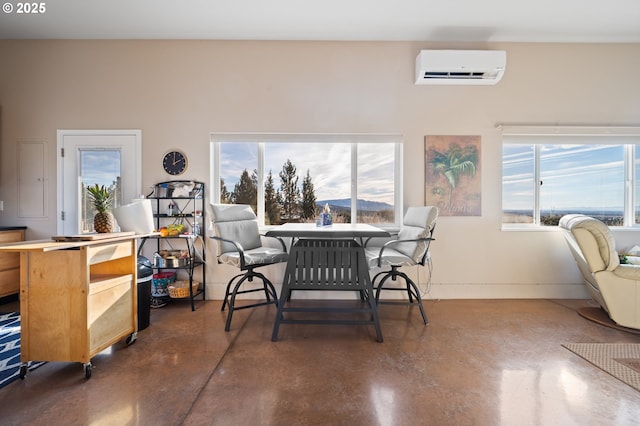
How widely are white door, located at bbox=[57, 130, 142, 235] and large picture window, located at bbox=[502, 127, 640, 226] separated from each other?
430 cm

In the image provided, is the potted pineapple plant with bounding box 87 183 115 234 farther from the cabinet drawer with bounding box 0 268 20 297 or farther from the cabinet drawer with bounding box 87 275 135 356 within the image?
the cabinet drawer with bounding box 0 268 20 297

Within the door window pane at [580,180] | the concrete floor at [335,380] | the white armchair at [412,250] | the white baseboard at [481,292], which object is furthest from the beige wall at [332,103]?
the concrete floor at [335,380]

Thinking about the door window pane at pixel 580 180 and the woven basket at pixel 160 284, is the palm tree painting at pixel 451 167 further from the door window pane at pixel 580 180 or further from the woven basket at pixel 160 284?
the woven basket at pixel 160 284

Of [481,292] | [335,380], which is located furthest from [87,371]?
[481,292]

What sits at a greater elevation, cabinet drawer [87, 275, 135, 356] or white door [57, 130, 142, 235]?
white door [57, 130, 142, 235]

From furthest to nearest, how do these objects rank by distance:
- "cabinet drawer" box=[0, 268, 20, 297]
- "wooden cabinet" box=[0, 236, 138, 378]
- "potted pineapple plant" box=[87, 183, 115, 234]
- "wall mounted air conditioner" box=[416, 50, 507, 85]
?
"wall mounted air conditioner" box=[416, 50, 507, 85], "cabinet drawer" box=[0, 268, 20, 297], "potted pineapple plant" box=[87, 183, 115, 234], "wooden cabinet" box=[0, 236, 138, 378]

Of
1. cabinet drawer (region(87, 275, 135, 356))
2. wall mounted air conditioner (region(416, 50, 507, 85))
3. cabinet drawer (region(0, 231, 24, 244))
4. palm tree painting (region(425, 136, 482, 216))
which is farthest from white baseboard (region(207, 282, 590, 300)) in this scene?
wall mounted air conditioner (region(416, 50, 507, 85))

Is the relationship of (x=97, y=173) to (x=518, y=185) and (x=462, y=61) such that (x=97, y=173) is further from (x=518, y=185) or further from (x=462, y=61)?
(x=518, y=185)

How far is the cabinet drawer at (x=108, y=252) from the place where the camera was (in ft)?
5.99

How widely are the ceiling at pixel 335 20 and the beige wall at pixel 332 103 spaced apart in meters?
0.12

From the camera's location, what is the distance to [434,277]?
3410 millimetres

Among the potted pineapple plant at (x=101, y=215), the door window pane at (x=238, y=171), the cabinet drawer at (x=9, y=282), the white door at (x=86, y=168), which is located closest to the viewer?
the potted pineapple plant at (x=101, y=215)

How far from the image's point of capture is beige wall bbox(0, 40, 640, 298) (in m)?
3.36

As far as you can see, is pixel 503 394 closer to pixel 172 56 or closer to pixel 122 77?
pixel 172 56
